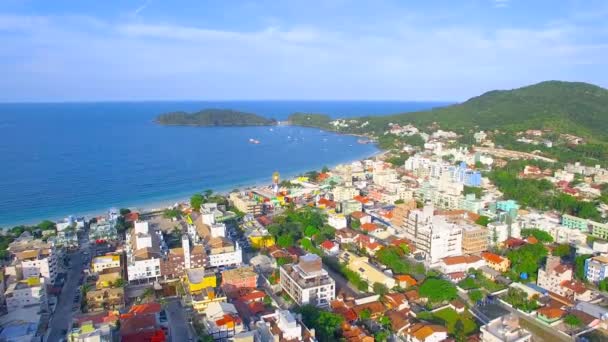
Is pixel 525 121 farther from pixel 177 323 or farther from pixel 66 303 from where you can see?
pixel 66 303

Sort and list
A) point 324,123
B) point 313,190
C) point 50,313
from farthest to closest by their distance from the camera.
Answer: point 324,123
point 313,190
point 50,313

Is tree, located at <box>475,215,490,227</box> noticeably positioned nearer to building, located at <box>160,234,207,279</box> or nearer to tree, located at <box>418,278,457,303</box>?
tree, located at <box>418,278,457,303</box>

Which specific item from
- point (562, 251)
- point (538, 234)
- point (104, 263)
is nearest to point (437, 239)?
point (562, 251)

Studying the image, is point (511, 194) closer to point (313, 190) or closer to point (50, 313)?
point (313, 190)

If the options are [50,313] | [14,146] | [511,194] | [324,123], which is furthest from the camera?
[324,123]

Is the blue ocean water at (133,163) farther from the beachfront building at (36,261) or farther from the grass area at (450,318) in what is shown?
the grass area at (450,318)

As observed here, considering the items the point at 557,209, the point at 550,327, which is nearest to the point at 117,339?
the point at 550,327
